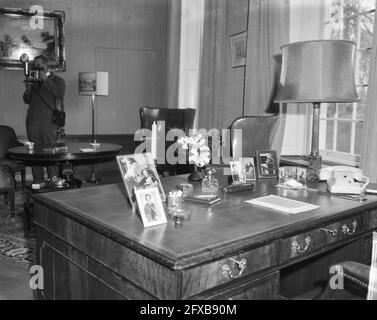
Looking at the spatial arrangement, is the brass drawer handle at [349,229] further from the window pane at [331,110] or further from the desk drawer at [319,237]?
the window pane at [331,110]

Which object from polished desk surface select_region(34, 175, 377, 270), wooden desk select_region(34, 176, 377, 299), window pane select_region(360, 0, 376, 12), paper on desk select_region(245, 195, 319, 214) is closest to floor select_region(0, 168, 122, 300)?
wooden desk select_region(34, 176, 377, 299)

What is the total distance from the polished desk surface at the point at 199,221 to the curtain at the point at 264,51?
2.56 meters

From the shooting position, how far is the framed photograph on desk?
2.78 metres

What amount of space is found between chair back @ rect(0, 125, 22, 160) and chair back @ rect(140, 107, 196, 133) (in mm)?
2449

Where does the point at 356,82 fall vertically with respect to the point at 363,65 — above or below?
below

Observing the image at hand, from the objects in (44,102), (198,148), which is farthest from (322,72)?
(44,102)

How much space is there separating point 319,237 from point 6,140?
575 centimetres

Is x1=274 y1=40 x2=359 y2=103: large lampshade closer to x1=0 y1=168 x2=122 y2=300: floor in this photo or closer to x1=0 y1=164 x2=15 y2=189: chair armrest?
x1=0 y1=168 x2=122 y2=300: floor

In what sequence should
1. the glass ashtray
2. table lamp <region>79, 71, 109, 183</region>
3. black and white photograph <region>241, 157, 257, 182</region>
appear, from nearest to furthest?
1. the glass ashtray
2. black and white photograph <region>241, 157, 257, 182</region>
3. table lamp <region>79, 71, 109, 183</region>

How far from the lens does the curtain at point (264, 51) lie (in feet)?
14.7

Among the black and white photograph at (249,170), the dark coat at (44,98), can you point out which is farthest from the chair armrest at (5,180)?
the black and white photograph at (249,170)

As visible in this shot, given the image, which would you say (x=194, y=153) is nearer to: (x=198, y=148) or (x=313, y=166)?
(x=198, y=148)

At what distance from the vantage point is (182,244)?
1.44 m

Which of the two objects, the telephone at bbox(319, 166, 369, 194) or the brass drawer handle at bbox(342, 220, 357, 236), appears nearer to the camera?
the brass drawer handle at bbox(342, 220, 357, 236)
